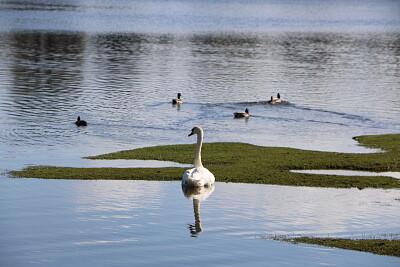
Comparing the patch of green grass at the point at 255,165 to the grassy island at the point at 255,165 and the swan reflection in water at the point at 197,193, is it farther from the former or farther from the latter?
the swan reflection in water at the point at 197,193

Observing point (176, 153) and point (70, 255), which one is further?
point (176, 153)

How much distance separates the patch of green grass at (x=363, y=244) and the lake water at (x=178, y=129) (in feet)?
1.60

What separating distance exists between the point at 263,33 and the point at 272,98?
79.0 m

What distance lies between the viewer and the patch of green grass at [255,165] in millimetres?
31891

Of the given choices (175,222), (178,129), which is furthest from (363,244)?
(178,129)

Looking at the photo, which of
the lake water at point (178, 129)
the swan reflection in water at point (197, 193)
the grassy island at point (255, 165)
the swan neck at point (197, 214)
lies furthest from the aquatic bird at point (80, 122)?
the swan neck at point (197, 214)

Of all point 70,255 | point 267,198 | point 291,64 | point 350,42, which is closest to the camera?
point 70,255

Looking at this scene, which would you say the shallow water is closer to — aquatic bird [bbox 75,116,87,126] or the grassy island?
the grassy island

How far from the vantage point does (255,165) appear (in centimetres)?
3497

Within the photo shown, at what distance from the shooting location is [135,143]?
141 feet

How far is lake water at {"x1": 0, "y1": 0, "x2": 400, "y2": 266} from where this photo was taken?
2252cm

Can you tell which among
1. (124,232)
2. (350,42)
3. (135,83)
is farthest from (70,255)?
(350,42)

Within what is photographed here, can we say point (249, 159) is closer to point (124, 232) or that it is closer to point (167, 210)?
point (167, 210)

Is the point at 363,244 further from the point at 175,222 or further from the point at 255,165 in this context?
the point at 255,165
